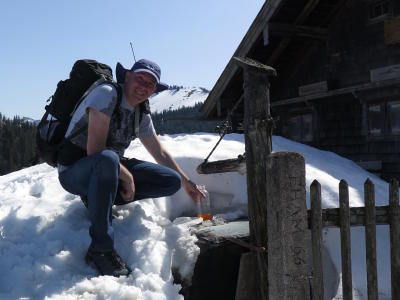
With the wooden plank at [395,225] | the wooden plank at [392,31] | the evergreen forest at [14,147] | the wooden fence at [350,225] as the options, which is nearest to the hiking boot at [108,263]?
the wooden fence at [350,225]

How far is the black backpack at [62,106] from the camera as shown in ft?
10.7

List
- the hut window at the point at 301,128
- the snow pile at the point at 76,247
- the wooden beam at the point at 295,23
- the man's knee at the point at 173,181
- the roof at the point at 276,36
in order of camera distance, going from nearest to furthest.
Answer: the snow pile at the point at 76,247, the man's knee at the point at 173,181, the roof at the point at 276,36, the wooden beam at the point at 295,23, the hut window at the point at 301,128

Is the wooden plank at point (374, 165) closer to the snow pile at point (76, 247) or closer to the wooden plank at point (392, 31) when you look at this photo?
the wooden plank at point (392, 31)

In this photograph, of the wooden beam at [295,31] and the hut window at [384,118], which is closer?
the hut window at [384,118]

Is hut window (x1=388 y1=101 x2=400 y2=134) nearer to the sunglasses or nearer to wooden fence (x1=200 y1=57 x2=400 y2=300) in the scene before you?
wooden fence (x1=200 y1=57 x2=400 y2=300)

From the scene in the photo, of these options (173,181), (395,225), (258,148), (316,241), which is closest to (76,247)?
(173,181)

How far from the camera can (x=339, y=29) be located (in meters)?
9.26

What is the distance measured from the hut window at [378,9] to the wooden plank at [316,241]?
22.0ft

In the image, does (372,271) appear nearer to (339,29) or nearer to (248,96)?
(248,96)

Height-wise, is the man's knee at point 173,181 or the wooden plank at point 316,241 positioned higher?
the man's knee at point 173,181

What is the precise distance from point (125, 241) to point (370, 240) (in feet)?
6.36

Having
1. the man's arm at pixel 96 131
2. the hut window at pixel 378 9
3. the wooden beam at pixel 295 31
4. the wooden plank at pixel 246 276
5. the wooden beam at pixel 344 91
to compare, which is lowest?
the wooden plank at pixel 246 276

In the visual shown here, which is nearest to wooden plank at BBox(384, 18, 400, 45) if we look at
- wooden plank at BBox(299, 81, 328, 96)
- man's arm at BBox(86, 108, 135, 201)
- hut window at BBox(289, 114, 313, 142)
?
wooden plank at BBox(299, 81, 328, 96)

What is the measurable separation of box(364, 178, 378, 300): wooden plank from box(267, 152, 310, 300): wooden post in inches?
23.0
